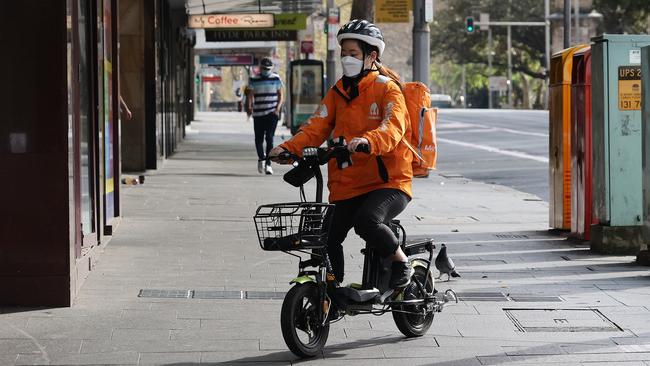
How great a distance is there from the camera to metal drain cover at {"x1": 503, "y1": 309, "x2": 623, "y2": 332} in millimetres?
7569

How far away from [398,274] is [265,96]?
13.8 m

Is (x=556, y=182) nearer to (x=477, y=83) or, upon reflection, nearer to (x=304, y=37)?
(x=304, y=37)

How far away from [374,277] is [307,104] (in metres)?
30.7

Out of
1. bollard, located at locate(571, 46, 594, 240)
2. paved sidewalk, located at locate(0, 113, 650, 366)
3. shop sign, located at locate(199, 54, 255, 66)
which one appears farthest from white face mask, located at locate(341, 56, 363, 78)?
shop sign, located at locate(199, 54, 255, 66)

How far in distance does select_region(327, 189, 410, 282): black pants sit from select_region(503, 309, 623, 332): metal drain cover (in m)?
1.15

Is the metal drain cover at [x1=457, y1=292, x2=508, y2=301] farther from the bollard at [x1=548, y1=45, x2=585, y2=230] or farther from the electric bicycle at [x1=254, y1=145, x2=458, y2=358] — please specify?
the bollard at [x1=548, y1=45, x2=585, y2=230]

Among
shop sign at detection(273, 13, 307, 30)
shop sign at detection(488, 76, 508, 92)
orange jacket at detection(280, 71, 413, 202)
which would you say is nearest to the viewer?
orange jacket at detection(280, 71, 413, 202)

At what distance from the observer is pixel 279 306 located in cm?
821

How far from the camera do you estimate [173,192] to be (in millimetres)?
16719

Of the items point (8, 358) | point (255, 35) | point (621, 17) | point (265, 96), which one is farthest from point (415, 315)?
point (621, 17)

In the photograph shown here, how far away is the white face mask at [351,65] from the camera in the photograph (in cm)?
685

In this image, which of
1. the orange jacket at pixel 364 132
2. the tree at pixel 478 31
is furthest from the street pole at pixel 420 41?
the tree at pixel 478 31

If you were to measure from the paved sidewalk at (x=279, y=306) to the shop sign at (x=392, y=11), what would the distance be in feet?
42.0

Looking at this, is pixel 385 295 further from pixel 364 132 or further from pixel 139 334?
pixel 139 334
